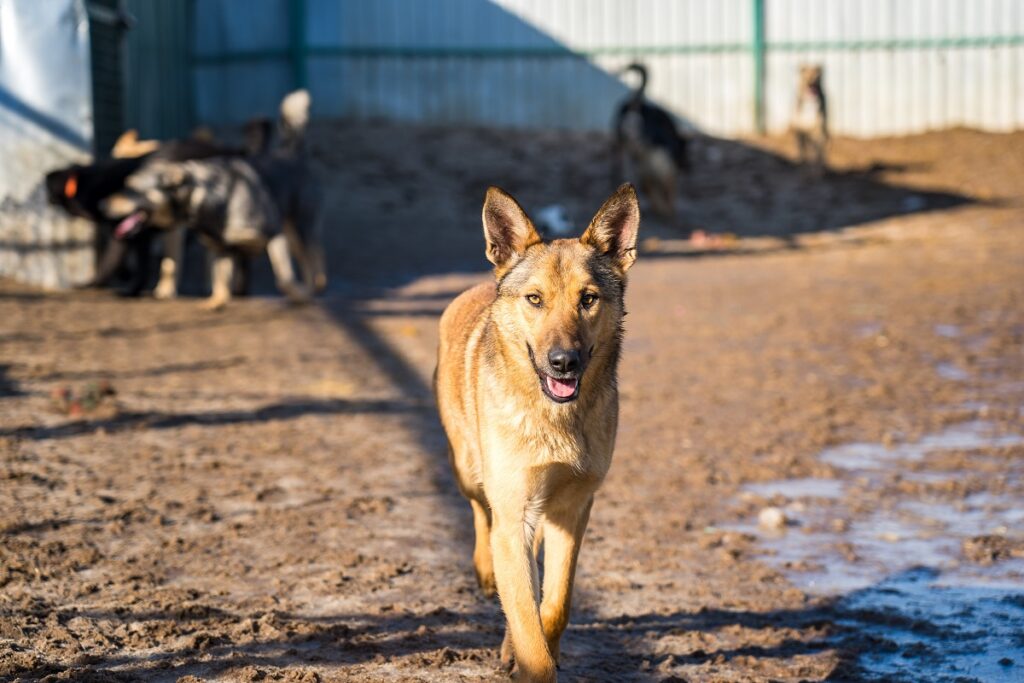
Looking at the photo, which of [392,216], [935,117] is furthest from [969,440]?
[935,117]

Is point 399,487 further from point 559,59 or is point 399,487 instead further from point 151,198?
point 559,59

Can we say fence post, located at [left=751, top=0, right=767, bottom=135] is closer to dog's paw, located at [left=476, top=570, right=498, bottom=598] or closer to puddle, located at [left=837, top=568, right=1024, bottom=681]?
puddle, located at [left=837, top=568, right=1024, bottom=681]

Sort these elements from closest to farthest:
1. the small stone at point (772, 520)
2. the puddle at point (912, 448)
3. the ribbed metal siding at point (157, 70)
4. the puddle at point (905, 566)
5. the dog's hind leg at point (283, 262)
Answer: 1. the puddle at point (905, 566)
2. the small stone at point (772, 520)
3. the puddle at point (912, 448)
4. the dog's hind leg at point (283, 262)
5. the ribbed metal siding at point (157, 70)

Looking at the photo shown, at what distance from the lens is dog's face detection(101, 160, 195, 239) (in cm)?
1038

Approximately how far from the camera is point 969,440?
694cm

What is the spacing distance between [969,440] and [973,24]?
16.6 meters

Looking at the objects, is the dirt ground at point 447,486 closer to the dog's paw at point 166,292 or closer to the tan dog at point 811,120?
the dog's paw at point 166,292

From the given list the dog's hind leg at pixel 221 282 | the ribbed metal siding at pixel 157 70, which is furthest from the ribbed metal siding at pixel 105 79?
the dog's hind leg at pixel 221 282

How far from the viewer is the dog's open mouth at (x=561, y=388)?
12.5ft

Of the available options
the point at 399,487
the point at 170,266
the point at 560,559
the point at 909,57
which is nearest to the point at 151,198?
the point at 170,266

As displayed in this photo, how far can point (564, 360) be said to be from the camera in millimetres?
3750

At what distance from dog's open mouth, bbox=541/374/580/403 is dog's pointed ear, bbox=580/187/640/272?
1.86 feet

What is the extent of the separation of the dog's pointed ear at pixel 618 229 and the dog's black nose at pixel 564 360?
551mm

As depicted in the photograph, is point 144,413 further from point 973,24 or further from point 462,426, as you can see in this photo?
point 973,24
